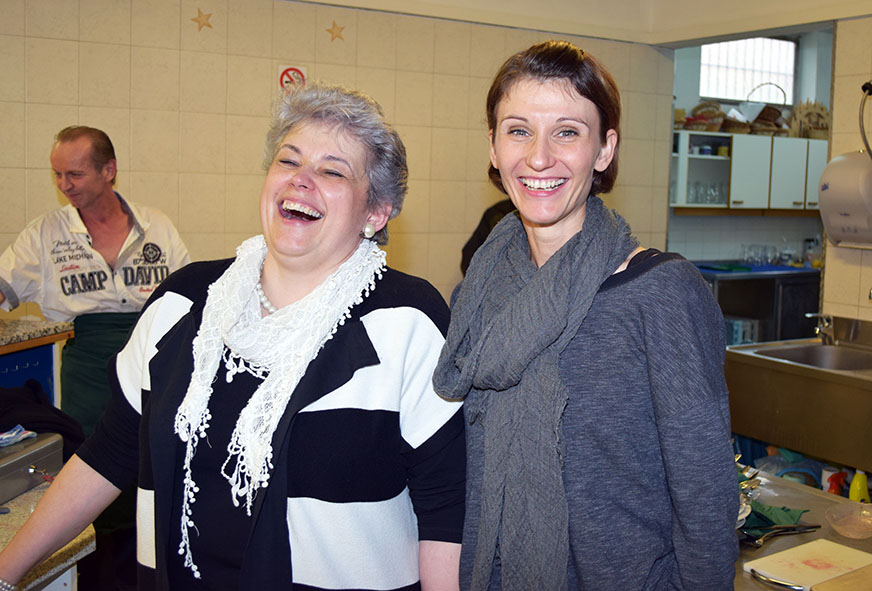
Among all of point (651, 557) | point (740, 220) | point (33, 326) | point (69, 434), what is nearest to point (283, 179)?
point (651, 557)

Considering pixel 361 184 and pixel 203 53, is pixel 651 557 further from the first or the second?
pixel 203 53

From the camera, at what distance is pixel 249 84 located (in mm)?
3670

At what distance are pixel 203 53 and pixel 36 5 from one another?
68 cm

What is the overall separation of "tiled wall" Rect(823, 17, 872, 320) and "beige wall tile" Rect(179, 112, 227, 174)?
2755 mm

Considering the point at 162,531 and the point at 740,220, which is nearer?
the point at 162,531

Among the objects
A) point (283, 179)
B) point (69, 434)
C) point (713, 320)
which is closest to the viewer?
point (713, 320)

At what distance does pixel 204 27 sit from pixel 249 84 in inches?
12.0

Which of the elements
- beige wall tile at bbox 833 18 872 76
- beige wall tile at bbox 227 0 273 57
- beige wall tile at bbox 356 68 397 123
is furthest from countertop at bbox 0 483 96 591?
beige wall tile at bbox 833 18 872 76

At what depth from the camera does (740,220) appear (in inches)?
277

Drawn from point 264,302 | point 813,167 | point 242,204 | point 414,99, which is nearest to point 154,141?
point 242,204

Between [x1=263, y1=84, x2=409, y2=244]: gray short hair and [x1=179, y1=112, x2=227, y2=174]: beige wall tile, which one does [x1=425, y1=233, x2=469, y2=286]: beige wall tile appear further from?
[x1=263, y1=84, x2=409, y2=244]: gray short hair

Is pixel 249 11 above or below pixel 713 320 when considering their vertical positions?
above

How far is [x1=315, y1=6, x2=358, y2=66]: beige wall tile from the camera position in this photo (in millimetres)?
3787

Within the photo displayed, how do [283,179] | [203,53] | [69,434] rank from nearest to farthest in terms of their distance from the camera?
[283,179] < [69,434] < [203,53]
